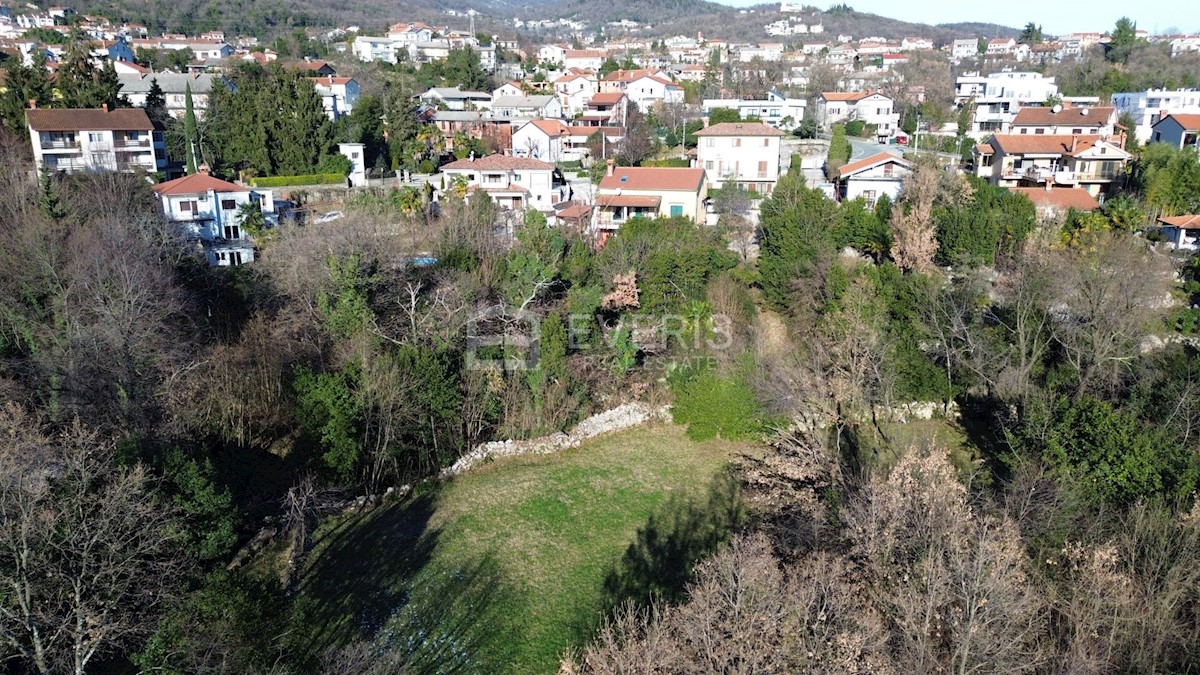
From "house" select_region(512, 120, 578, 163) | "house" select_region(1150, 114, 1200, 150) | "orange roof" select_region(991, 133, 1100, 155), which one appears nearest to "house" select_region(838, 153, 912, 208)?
"orange roof" select_region(991, 133, 1100, 155)

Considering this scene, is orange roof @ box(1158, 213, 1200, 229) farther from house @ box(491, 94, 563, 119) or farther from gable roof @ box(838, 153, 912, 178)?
house @ box(491, 94, 563, 119)

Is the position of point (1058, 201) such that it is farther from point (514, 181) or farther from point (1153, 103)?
point (1153, 103)

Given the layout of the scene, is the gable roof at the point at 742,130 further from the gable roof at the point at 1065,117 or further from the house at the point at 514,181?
the gable roof at the point at 1065,117

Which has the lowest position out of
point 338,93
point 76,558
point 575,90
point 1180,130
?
point 76,558

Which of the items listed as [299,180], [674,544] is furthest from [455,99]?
[674,544]

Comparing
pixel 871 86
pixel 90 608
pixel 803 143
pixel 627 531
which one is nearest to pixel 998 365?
pixel 627 531

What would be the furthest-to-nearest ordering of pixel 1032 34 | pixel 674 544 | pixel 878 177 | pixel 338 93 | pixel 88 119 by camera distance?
pixel 1032 34, pixel 338 93, pixel 88 119, pixel 878 177, pixel 674 544
